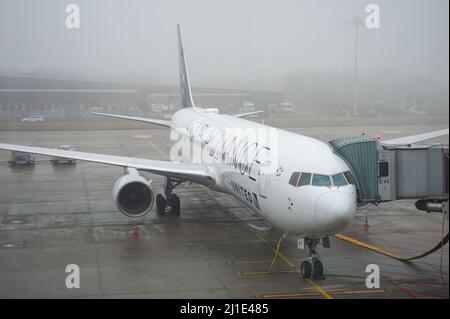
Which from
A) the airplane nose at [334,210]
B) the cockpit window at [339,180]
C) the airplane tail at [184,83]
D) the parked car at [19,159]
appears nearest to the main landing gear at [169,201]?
the airplane tail at [184,83]

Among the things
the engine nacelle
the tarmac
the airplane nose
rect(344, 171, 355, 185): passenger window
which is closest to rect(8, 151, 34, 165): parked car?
the tarmac

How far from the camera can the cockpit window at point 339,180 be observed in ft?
33.9

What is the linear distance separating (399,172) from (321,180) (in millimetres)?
1614

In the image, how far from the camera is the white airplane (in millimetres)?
10211

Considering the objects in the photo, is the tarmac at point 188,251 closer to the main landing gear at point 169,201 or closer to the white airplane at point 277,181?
the main landing gear at point 169,201

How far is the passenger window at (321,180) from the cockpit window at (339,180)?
107 mm

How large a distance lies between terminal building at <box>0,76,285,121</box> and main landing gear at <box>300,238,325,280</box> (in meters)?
13.1

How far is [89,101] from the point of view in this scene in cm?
2688

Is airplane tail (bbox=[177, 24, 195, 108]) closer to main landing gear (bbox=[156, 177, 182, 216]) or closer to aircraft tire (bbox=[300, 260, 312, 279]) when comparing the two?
main landing gear (bbox=[156, 177, 182, 216])

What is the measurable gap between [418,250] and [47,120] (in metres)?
18.3

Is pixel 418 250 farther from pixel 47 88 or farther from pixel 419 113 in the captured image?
pixel 47 88

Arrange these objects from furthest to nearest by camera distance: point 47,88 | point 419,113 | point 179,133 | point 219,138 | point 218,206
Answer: point 47,88 → point 179,133 → point 218,206 → point 419,113 → point 219,138

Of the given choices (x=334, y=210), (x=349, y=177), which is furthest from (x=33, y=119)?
(x=334, y=210)

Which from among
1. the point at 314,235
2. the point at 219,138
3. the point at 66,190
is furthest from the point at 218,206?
the point at 314,235
